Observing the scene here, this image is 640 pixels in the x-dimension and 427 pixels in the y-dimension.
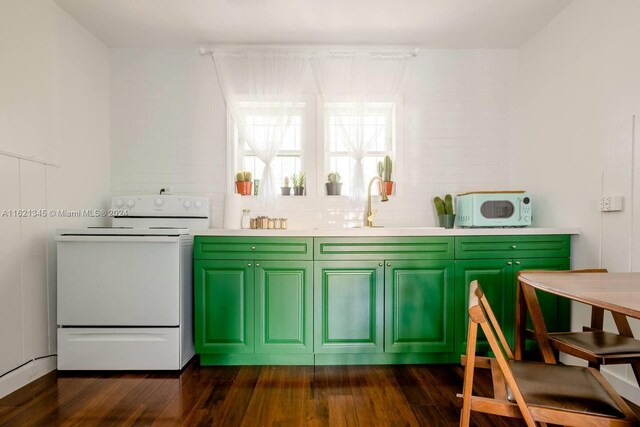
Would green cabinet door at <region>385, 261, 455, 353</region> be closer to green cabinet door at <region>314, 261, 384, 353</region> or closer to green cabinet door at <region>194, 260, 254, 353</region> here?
green cabinet door at <region>314, 261, 384, 353</region>

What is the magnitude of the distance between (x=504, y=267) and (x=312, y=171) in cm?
177

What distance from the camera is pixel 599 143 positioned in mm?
2305

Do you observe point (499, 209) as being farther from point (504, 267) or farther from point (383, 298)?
point (383, 298)

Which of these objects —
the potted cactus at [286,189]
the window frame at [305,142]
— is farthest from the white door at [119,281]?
the potted cactus at [286,189]

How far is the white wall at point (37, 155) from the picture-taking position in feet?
7.15

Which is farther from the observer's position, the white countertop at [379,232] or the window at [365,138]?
the window at [365,138]

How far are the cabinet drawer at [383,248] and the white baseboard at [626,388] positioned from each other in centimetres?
119

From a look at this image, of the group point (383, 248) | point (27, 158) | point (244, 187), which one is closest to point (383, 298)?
point (383, 248)

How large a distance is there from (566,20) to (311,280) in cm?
274

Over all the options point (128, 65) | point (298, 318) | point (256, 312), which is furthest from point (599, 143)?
point (128, 65)

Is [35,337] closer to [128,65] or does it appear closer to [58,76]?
[58,76]

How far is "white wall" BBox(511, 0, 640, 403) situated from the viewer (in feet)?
6.88

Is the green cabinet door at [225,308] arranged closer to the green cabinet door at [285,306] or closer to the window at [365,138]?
the green cabinet door at [285,306]

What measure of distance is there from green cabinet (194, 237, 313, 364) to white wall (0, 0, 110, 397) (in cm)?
108
